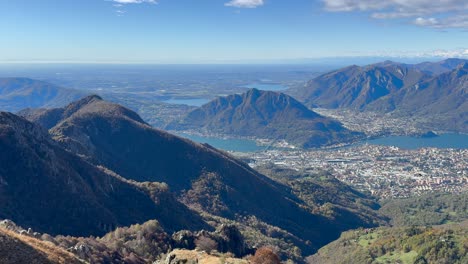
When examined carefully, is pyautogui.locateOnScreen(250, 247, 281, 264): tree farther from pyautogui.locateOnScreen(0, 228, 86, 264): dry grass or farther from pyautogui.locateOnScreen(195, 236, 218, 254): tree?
pyautogui.locateOnScreen(0, 228, 86, 264): dry grass

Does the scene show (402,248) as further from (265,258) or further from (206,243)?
(265,258)

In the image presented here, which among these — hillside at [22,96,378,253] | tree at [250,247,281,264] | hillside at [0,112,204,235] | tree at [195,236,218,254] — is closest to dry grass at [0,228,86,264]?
tree at [250,247,281,264]

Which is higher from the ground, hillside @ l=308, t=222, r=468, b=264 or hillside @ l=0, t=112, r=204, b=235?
hillside @ l=0, t=112, r=204, b=235

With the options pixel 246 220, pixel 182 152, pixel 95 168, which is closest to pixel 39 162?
pixel 95 168

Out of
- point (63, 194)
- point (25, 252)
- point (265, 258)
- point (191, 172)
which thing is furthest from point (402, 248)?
point (25, 252)

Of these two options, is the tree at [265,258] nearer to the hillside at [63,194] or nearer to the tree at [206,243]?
the tree at [206,243]

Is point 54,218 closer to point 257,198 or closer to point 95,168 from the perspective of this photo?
point 95,168

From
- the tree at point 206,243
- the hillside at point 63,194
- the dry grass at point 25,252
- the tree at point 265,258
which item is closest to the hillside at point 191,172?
the hillside at point 63,194
